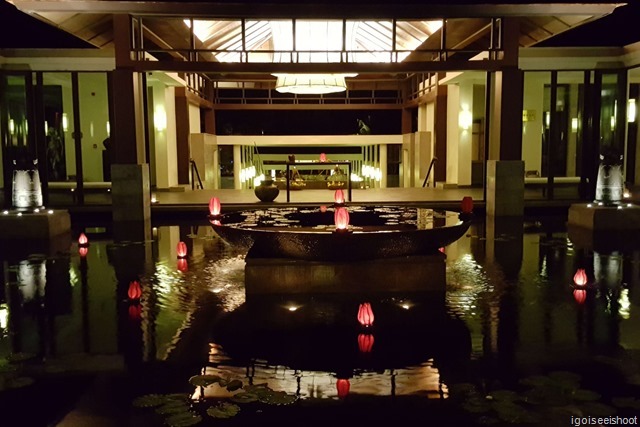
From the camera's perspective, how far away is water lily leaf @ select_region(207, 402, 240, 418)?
11.3ft

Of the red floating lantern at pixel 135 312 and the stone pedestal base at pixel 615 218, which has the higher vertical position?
the stone pedestal base at pixel 615 218

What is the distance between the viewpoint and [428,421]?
11.0 feet

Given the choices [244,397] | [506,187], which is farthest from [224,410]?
[506,187]

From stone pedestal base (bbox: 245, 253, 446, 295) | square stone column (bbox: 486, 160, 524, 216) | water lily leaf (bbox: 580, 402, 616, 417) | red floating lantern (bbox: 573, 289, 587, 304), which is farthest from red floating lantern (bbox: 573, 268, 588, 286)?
square stone column (bbox: 486, 160, 524, 216)

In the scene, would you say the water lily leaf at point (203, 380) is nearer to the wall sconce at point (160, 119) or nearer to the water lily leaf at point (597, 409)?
the water lily leaf at point (597, 409)

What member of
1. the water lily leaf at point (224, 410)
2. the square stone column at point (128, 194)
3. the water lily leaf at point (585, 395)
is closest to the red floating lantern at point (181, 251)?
the square stone column at point (128, 194)

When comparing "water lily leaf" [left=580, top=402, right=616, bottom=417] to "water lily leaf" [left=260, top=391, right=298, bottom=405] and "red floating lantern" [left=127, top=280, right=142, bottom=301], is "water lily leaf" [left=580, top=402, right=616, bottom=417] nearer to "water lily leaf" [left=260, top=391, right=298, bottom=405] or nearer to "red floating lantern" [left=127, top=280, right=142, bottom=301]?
"water lily leaf" [left=260, top=391, right=298, bottom=405]

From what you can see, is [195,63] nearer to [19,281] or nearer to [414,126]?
[19,281]

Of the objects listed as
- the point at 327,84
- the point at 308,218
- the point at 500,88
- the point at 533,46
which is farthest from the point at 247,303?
the point at 533,46

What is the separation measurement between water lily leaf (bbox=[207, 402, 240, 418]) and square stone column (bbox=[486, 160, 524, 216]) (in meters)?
9.84

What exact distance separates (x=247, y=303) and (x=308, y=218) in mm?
2552

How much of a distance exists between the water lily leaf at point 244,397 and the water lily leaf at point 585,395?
1.97m

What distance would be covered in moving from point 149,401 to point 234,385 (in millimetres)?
544

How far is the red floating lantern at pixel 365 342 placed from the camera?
14.9 feet
